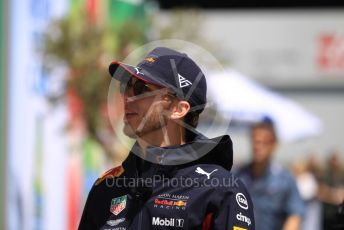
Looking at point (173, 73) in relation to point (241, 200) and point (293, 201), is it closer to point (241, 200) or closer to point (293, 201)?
point (241, 200)

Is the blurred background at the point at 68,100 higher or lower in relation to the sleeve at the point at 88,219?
lower

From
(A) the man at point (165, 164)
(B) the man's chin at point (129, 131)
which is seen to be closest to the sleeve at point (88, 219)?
(A) the man at point (165, 164)

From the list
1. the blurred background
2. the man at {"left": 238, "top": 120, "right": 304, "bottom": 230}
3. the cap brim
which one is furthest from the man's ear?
the blurred background

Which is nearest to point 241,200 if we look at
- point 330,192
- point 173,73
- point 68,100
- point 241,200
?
point 241,200

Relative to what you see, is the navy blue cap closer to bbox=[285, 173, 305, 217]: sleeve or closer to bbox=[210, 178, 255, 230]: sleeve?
bbox=[210, 178, 255, 230]: sleeve

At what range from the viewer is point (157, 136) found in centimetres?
361

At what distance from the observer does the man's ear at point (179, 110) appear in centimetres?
360

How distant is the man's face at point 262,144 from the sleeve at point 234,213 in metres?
4.27

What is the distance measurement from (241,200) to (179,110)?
455mm

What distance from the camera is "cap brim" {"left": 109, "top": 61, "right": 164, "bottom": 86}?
11.6 feet

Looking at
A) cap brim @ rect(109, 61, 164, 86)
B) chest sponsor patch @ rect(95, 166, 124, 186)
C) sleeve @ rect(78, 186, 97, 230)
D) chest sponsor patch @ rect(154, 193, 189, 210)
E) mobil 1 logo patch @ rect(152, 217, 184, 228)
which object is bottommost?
sleeve @ rect(78, 186, 97, 230)

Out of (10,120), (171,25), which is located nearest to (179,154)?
(10,120)

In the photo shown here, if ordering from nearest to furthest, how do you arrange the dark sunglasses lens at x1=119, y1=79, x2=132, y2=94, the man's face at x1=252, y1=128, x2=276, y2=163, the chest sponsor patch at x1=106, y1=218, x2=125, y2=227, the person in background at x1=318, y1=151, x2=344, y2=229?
the chest sponsor patch at x1=106, y1=218, x2=125, y2=227 < the dark sunglasses lens at x1=119, y1=79, x2=132, y2=94 < the man's face at x1=252, y1=128, x2=276, y2=163 < the person in background at x1=318, y1=151, x2=344, y2=229

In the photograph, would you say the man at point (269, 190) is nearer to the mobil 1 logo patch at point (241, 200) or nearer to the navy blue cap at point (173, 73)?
the navy blue cap at point (173, 73)
